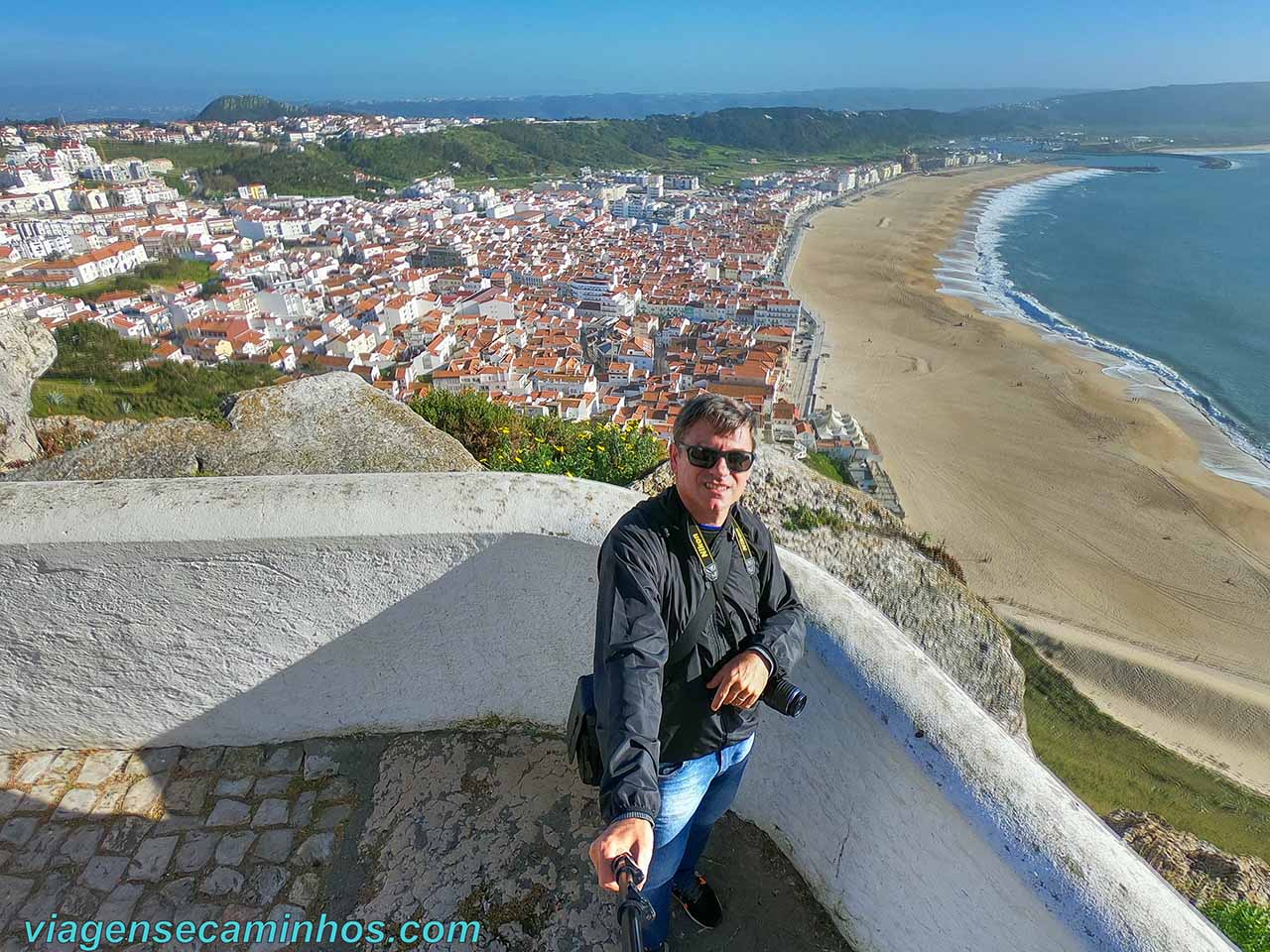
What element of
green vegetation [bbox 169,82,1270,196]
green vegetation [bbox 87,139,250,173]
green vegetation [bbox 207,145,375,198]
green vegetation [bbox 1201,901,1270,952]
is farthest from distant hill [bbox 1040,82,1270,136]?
green vegetation [bbox 1201,901,1270,952]

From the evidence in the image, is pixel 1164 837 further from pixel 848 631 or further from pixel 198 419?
pixel 198 419

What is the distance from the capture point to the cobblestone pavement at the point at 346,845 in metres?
2.21

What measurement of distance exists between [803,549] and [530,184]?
10179 cm

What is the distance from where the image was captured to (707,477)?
170 centimetres

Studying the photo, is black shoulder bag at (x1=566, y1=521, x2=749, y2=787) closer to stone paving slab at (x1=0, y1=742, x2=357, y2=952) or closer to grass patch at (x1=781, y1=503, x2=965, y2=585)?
stone paving slab at (x1=0, y1=742, x2=357, y2=952)

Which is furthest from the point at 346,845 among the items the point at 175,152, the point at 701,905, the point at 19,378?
the point at 175,152

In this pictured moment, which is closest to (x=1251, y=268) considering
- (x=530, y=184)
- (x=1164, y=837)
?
(x=1164, y=837)

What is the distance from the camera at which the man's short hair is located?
1711 mm

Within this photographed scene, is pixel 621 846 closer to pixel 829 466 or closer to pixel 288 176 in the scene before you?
pixel 829 466

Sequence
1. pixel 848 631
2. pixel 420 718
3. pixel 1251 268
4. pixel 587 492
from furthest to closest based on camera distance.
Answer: pixel 1251 268 → pixel 420 718 → pixel 587 492 → pixel 848 631

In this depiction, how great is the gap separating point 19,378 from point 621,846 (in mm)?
7503

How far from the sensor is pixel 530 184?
315 ft

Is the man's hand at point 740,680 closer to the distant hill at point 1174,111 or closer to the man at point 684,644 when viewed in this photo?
the man at point 684,644

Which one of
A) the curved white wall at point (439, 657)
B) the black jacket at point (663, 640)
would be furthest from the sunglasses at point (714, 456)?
the curved white wall at point (439, 657)
